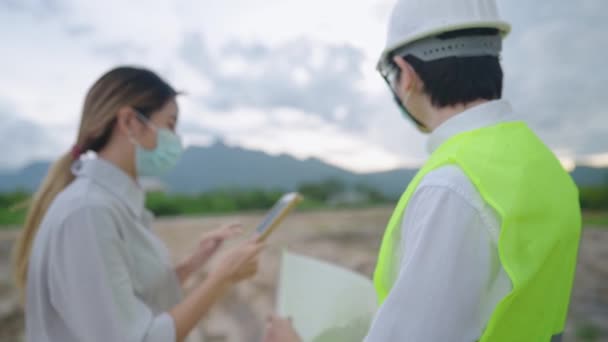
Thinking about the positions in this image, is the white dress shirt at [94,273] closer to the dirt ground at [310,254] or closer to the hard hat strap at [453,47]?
the hard hat strap at [453,47]

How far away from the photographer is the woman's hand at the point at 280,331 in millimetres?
1425

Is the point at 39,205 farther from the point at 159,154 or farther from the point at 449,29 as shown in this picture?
the point at 449,29

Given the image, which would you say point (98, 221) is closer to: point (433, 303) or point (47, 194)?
point (47, 194)

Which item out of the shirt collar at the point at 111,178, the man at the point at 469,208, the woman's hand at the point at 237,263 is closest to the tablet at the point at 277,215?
the woman's hand at the point at 237,263

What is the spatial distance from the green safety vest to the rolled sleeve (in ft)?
2.96

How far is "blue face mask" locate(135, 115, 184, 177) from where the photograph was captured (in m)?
2.06

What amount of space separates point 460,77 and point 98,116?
1403 mm

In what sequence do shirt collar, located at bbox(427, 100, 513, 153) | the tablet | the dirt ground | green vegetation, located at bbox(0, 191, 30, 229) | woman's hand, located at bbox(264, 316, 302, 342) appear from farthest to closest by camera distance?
green vegetation, located at bbox(0, 191, 30, 229)
the dirt ground
the tablet
woman's hand, located at bbox(264, 316, 302, 342)
shirt collar, located at bbox(427, 100, 513, 153)

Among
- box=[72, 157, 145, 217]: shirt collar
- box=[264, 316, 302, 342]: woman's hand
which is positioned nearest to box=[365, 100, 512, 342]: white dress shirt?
box=[264, 316, 302, 342]: woman's hand

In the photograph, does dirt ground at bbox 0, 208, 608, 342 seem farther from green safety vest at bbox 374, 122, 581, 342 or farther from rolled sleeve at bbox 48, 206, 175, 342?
green safety vest at bbox 374, 122, 581, 342

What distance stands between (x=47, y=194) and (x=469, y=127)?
5.66 ft

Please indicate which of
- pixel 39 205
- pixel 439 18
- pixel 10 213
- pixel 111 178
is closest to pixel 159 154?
pixel 111 178

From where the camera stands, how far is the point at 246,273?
79.8 inches

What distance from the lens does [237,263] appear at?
1923 mm
